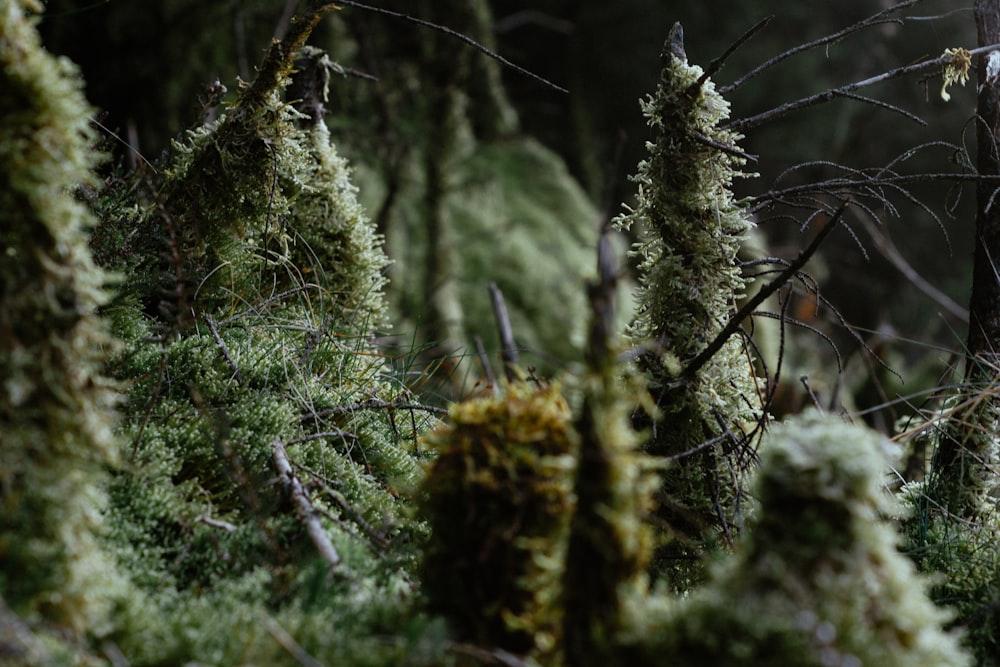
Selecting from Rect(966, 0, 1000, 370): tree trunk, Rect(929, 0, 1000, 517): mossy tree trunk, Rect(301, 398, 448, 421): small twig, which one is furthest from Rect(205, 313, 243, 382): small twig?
Rect(966, 0, 1000, 370): tree trunk

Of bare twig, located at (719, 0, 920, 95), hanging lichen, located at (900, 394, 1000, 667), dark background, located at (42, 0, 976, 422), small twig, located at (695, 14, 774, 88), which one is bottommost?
hanging lichen, located at (900, 394, 1000, 667)

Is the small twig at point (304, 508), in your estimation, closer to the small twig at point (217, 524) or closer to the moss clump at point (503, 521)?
the small twig at point (217, 524)

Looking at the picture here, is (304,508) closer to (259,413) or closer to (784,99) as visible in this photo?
(259,413)

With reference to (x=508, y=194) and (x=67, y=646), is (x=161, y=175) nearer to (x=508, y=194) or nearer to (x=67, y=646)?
(x=67, y=646)

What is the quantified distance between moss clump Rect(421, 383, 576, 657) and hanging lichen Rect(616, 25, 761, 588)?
23.2 inches

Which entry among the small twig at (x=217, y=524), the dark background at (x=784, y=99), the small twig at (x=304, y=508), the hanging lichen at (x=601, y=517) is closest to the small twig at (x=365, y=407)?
the small twig at (x=304, y=508)

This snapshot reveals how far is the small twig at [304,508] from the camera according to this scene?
1.34m

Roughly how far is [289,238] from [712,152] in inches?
45.5

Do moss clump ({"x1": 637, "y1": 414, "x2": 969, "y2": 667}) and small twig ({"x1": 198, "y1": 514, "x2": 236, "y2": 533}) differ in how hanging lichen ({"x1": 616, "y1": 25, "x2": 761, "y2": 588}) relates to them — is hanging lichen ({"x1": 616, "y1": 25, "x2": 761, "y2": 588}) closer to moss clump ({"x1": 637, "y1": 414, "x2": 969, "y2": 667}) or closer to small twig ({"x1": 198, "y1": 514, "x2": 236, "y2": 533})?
moss clump ({"x1": 637, "y1": 414, "x2": 969, "y2": 667})

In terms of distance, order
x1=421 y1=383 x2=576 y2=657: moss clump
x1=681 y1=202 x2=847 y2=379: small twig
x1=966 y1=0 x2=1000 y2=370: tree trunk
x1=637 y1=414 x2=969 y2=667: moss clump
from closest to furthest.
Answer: x1=637 y1=414 x2=969 y2=667: moss clump → x1=421 y1=383 x2=576 y2=657: moss clump → x1=681 y1=202 x2=847 y2=379: small twig → x1=966 y1=0 x2=1000 y2=370: tree trunk

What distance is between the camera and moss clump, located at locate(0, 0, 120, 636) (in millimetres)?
984

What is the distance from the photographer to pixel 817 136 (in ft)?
28.4

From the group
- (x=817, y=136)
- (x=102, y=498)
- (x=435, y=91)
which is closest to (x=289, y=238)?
(x=102, y=498)

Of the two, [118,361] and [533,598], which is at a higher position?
[118,361]
